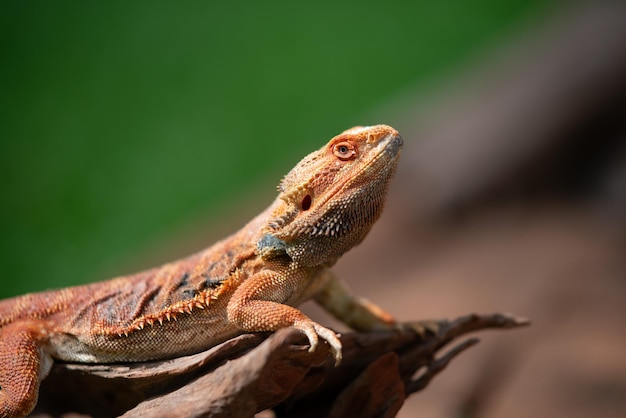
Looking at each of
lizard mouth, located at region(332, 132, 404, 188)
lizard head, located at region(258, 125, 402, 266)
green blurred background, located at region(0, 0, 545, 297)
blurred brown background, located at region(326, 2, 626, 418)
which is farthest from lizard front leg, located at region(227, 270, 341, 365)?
green blurred background, located at region(0, 0, 545, 297)

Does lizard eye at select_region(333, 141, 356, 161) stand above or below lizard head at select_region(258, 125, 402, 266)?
above

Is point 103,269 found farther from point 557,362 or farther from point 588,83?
point 588,83

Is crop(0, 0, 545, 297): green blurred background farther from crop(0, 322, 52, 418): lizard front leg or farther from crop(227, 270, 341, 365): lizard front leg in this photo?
crop(227, 270, 341, 365): lizard front leg

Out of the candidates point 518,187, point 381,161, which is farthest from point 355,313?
point 518,187

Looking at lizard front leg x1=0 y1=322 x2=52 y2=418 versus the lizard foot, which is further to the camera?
lizard front leg x1=0 y1=322 x2=52 y2=418

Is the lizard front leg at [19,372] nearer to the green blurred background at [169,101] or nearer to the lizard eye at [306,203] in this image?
the lizard eye at [306,203]

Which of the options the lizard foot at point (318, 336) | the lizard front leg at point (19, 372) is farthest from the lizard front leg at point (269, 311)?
the lizard front leg at point (19, 372)
